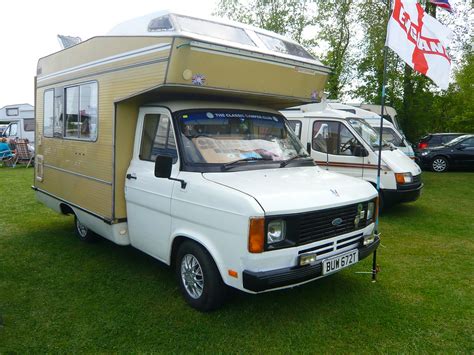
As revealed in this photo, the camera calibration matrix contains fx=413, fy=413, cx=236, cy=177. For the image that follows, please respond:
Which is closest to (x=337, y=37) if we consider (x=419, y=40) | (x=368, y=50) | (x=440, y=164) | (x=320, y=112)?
(x=368, y=50)

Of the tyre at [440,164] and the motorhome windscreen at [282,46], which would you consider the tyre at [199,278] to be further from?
the tyre at [440,164]

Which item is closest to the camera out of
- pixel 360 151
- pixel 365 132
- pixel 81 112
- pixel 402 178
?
pixel 81 112

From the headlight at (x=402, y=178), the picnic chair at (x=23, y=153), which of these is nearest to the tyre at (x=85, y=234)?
the headlight at (x=402, y=178)

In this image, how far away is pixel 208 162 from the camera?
13.6ft

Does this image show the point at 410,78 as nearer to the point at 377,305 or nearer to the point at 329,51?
the point at 329,51

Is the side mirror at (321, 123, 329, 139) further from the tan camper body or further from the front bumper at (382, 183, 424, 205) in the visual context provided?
the tan camper body

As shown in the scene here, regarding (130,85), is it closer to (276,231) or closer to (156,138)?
(156,138)

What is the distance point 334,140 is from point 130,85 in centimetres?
522

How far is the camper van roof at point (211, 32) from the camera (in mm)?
4168

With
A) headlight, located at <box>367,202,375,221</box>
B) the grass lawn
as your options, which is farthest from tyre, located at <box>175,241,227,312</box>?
headlight, located at <box>367,202,375,221</box>

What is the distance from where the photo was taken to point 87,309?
13.8 feet

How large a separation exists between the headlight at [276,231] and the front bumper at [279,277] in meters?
0.26

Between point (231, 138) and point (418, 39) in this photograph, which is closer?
point (231, 138)

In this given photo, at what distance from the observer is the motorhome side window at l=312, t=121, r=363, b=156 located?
27.6ft
